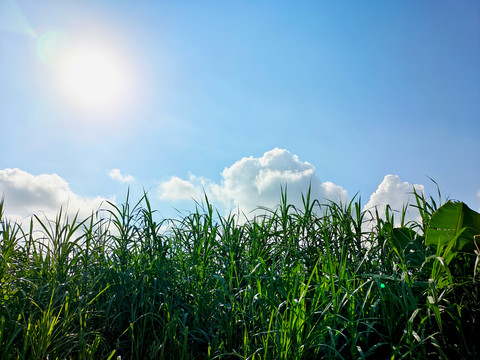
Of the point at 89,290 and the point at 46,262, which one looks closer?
the point at 89,290

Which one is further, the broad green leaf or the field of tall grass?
the broad green leaf

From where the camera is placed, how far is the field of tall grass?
2443 mm

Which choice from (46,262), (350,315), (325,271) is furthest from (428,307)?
(46,262)

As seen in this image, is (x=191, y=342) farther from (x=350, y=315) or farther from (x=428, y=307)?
(x=428, y=307)

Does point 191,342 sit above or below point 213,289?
below

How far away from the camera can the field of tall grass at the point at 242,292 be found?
2443 millimetres

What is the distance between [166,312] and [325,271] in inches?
45.7

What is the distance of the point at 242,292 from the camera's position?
3.01 meters

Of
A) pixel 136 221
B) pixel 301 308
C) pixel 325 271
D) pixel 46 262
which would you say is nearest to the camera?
pixel 301 308

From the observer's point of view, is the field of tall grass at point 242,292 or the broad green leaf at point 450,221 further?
the broad green leaf at point 450,221

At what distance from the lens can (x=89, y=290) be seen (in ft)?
9.70

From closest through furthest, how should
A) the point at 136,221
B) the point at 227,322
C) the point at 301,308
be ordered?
1. the point at 301,308
2. the point at 227,322
3. the point at 136,221

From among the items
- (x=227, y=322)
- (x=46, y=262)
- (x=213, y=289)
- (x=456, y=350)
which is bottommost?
(x=456, y=350)

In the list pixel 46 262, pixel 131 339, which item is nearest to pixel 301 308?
pixel 131 339
